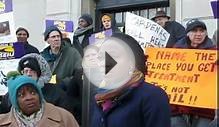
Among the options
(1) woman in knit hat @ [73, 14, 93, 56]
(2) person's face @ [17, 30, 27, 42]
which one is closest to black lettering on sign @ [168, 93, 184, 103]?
(1) woman in knit hat @ [73, 14, 93, 56]

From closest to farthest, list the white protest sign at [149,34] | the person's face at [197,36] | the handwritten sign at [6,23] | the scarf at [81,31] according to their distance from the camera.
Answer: the person's face at [197,36]
the white protest sign at [149,34]
the scarf at [81,31]
the handwritten sign at [6,23]

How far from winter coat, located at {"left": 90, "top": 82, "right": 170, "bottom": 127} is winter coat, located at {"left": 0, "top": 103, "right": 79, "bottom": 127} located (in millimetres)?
688

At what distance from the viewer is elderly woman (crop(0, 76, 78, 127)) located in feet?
14.5

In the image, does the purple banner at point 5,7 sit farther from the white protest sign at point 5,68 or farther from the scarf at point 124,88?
the scarf at point 124,88

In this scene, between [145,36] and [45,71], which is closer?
[45,71]

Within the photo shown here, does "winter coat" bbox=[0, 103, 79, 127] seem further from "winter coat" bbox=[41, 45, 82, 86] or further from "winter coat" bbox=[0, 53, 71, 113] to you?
"winter coat" bbox=[41, 45, 82, 86]

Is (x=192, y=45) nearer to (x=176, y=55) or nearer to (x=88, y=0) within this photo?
(x=176, y=55)

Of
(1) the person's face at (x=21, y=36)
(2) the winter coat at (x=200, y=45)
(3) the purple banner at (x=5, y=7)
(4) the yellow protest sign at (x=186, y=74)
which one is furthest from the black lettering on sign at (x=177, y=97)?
(3) the purple banner at (x=5, y=7)

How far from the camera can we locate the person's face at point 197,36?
6.40 meters

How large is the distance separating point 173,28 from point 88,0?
528cm

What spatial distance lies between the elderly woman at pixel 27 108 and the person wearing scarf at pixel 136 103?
69cm

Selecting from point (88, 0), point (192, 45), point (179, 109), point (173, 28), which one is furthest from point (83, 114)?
point (88, 0)

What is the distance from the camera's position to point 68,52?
7035mm

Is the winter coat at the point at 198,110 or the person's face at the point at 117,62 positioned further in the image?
the winter coat at the point at 198,110
